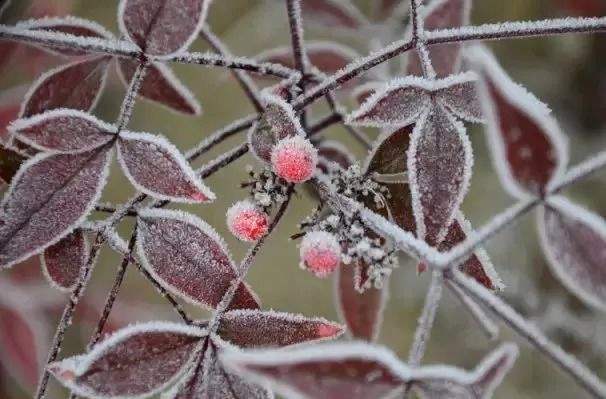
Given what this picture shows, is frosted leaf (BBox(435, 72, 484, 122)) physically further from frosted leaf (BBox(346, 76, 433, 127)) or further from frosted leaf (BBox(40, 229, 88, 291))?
frosted leaf (BBox(40, 229, 88, 291))

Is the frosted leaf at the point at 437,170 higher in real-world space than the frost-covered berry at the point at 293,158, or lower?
lower

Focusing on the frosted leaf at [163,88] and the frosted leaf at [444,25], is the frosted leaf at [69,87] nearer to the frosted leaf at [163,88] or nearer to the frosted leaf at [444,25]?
the frosted leaf at [163,88]

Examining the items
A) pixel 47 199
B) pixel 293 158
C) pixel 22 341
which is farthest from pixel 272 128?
pixel 22 341

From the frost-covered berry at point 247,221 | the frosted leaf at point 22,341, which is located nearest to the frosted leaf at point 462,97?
the frost-covered berry at point 247,221

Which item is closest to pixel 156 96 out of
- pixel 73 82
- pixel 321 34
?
pixel 73 82

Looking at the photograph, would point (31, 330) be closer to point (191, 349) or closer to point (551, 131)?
point (191, 349)
